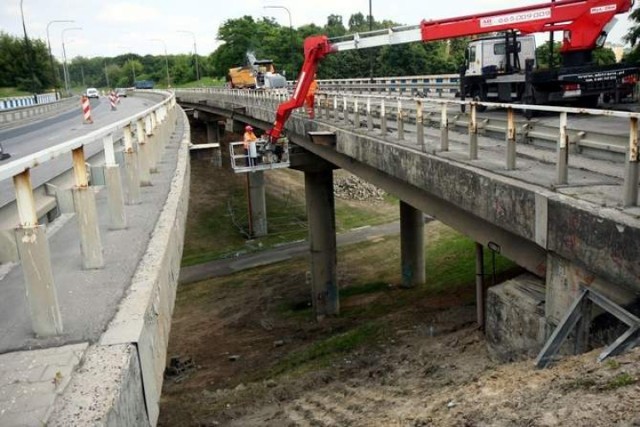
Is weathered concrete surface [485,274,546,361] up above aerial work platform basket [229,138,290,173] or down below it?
below

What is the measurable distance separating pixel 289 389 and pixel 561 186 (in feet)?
25.2

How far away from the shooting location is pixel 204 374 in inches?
648

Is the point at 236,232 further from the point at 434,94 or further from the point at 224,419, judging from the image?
the point at 224,419

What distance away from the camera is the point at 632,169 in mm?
5727

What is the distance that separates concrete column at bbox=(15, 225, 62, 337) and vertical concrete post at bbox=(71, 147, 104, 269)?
1.07 metres

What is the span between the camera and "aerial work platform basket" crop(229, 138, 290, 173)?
63.4 feet

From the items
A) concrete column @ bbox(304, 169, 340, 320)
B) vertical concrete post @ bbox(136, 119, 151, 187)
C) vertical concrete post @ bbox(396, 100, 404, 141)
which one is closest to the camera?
vertical concrete post @ bbox(136, 119, 151, 187)

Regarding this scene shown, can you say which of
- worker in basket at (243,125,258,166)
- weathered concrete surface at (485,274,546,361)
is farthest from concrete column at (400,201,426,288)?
weathered concrete surface at (485,274,546,361)

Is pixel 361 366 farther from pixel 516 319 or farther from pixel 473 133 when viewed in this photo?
pixel 473 133

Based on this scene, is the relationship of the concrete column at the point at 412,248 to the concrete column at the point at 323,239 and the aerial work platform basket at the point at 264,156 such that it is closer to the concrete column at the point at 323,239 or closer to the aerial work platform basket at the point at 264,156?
the concrete column at the point at 323,239

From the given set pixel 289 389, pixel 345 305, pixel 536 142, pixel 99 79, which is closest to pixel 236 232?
pixel 345 305

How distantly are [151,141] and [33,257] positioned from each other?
695cm

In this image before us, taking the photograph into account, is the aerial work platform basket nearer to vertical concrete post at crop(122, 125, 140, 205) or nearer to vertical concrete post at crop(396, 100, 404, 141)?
vertical concrete post at crop(396, 100, 404, 141)

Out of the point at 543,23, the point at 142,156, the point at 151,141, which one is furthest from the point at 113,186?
the point at 543,23
